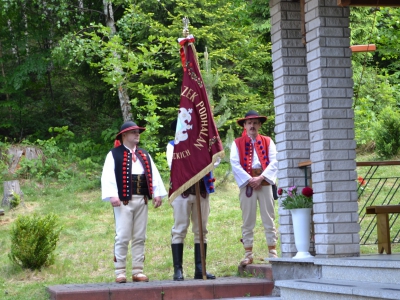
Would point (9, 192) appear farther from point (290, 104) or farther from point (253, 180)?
point (290, 104)

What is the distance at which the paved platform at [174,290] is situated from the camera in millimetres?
7207

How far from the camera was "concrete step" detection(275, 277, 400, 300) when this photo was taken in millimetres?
5121

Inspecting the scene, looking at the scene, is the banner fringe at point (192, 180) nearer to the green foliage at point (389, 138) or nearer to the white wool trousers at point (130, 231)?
the white wool trousers at point (130, 231)

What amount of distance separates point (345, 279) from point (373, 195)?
7672 mm

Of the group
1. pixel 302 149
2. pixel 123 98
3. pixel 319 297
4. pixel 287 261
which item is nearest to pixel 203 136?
pixel 302 149

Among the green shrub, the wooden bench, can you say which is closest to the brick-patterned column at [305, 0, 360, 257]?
the wooden bench

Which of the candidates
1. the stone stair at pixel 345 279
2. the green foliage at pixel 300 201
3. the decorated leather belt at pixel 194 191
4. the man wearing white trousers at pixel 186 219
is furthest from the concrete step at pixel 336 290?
the decorated leather belt at pixel 194 191

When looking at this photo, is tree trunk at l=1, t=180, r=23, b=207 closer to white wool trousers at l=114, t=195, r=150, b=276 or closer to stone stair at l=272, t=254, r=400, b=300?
white wool trousers at l=114, t=195, r=150, b=276

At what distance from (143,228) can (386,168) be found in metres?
8.70

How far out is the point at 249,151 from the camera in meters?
8.83

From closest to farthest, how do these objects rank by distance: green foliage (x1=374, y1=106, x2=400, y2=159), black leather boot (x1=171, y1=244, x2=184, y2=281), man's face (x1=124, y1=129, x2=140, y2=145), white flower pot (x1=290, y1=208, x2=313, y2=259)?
white flower pot (x1=290, y1=208, x2=313, y2=259), black leather boot (x1=171, y1=244, x2=184, y2=281), man's face (x1=124, y1=129, x2=140, y2=145), green foliage (x1=374, y1=106, x2=400, y2=159)

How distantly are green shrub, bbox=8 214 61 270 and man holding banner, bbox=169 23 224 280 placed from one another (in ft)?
6.53

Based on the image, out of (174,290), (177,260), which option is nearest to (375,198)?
(177,260)

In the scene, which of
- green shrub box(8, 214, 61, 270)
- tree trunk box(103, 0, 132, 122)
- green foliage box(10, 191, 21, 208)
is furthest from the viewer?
tree trunk box(103, 0, 132, 122)
